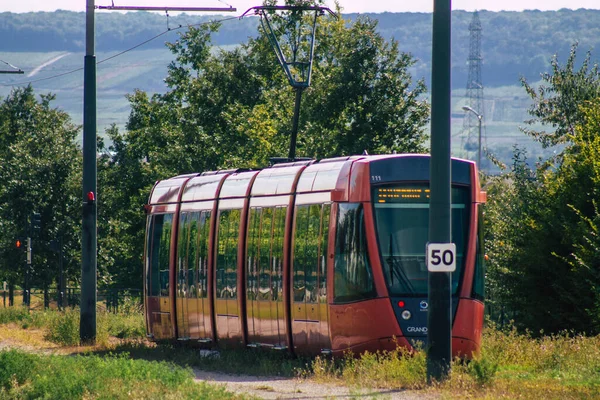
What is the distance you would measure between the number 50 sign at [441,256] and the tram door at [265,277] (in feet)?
16.6

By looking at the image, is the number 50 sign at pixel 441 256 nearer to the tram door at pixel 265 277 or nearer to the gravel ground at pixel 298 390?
the gravel ground at pixel 298 390

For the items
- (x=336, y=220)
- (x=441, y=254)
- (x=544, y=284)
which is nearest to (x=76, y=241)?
(x=544, y=284)

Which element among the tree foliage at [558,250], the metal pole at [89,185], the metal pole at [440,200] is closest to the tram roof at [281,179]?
the metal pole at [89,185]

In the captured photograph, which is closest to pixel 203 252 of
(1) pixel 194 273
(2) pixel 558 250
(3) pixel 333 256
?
(1) pixel 194 273

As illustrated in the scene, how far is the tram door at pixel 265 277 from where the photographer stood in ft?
60.9

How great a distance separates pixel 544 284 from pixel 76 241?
30100mm

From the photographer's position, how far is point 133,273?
66.2 metres

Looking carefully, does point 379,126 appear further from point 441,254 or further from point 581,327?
point 441,254

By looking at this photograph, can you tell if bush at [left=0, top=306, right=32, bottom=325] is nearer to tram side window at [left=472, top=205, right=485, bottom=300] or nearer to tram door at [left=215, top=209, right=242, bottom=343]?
tram door at [left=215, top=209, right=242, bottom=343]

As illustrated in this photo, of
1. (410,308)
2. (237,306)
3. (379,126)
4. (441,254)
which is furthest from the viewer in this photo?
(379,126)

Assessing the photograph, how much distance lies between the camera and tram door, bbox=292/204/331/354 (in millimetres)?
17141

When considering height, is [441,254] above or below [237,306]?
above

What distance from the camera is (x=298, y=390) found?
14141 mm

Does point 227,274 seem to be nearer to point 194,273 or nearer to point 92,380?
point 194,273
